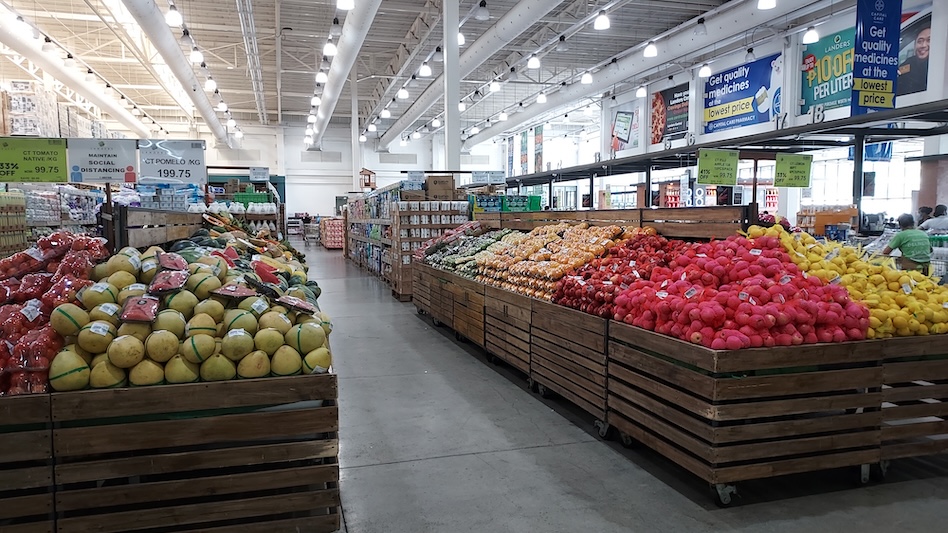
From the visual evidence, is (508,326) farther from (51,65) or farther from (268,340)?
(51,65)

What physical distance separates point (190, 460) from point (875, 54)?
27.4 ft

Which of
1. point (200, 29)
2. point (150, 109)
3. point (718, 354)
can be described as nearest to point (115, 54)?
point (200, 29)

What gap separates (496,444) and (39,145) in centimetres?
525

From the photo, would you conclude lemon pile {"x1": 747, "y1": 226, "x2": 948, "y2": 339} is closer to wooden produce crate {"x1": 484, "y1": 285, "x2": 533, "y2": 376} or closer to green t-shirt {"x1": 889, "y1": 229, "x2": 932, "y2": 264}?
wooden produce crate {"x1": 484, "y1": 285, "x2": 533, "y2": 376}

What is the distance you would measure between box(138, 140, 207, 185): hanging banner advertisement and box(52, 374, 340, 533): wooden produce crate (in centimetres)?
456

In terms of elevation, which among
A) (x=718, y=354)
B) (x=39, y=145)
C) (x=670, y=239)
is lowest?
(x=718, y=354)

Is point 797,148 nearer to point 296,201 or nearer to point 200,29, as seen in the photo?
point 200,29

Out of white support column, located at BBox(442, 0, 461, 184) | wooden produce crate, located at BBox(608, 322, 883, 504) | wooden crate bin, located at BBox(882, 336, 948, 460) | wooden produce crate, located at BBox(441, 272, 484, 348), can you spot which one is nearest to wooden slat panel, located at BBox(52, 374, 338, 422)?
wooden produce crate, located at BBox(608, 322, 883, 504)

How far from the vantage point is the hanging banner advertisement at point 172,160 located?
6.33 metres

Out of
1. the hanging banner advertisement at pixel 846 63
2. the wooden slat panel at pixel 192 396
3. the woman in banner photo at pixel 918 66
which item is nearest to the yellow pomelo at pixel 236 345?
the wooden slat panel at pixel 192 396

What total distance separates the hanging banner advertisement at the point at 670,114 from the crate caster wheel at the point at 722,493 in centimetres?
1433

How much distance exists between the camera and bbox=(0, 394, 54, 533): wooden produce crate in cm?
239

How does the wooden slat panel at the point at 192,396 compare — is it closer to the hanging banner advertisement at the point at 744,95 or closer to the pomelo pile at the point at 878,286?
the pomelo pile at the point at 878,286

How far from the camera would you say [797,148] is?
7996 mm
